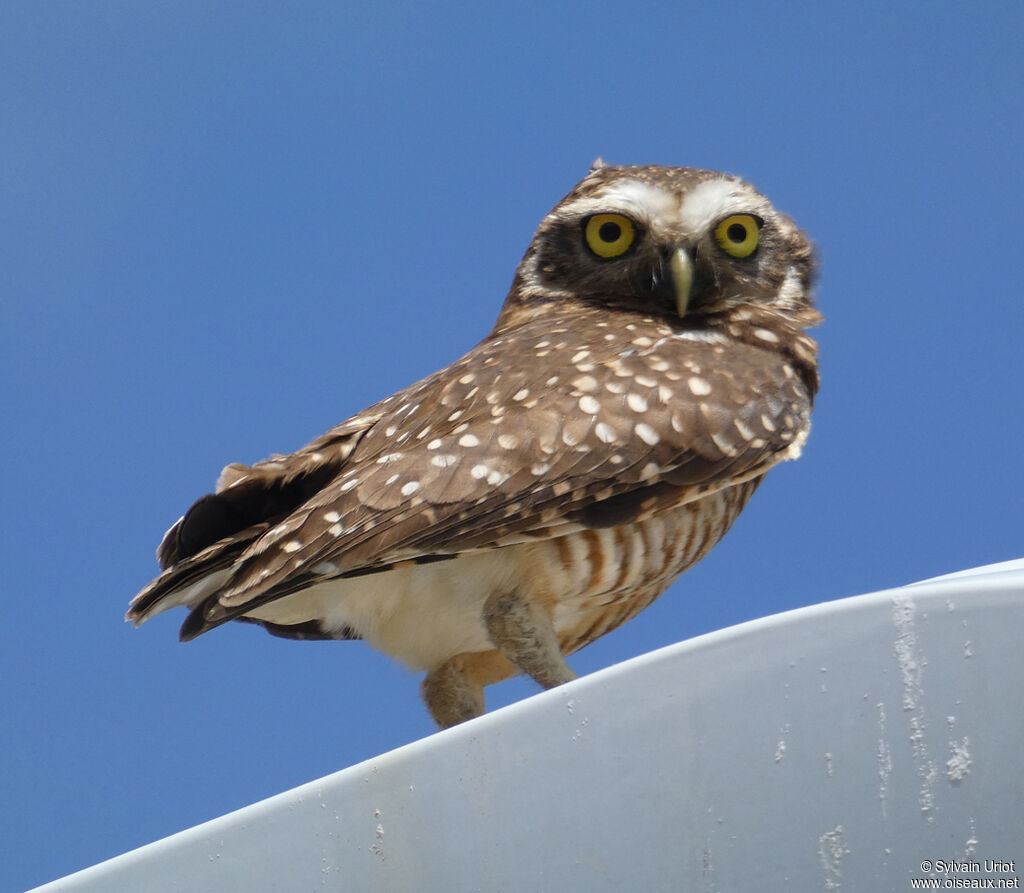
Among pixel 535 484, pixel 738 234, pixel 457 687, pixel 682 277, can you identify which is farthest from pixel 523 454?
pixel 738 234

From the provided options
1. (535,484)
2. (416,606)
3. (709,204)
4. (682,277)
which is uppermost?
(709,204)

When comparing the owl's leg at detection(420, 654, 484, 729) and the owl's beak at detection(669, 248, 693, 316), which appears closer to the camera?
the owl's leg at detection(420, 654, 484, 729)

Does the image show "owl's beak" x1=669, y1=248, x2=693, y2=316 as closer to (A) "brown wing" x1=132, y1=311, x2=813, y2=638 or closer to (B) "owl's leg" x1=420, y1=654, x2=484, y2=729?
(A) "brown wing" x1=132, y1=311, x2=813, y2=638

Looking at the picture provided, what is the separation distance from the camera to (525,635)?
146 inches

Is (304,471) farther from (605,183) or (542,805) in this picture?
(542,805)

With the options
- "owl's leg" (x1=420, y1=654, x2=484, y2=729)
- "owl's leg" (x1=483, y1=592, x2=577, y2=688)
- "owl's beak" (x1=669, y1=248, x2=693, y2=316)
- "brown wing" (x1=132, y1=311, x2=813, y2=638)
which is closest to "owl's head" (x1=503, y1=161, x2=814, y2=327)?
"owl's beak" (x1=669, y1=248, x2=693, y2=316)

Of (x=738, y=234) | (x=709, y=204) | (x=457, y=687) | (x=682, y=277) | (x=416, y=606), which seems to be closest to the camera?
(x=416, y=606)

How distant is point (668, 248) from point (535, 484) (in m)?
1.27

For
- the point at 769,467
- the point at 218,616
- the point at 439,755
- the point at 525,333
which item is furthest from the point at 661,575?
the point at 439,755

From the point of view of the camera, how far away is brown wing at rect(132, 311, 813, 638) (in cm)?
340

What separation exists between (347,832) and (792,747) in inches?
28.7

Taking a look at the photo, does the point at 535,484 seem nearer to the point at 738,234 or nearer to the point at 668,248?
the point at 668,248

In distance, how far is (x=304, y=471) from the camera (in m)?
3.83

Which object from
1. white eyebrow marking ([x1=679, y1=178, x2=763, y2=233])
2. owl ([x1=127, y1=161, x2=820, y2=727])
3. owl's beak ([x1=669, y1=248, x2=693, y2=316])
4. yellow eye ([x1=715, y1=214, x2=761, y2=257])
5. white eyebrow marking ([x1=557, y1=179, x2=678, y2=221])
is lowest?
owl ([x1=127, y1=161, x2=820, y2=727])
